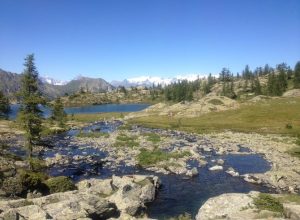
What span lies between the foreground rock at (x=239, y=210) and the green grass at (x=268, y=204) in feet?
1.18

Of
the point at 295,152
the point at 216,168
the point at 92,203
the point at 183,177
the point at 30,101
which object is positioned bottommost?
the point at 183,177

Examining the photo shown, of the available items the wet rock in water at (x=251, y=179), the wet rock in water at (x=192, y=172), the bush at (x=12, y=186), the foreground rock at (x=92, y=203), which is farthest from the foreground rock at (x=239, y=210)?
the bush at (x=12, y=186)

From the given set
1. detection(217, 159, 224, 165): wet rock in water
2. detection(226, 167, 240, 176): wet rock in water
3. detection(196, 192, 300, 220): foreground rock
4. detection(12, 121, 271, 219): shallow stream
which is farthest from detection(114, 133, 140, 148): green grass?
detection(196, 192, 300, 220): foreground rock

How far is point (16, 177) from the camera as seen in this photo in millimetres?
38656

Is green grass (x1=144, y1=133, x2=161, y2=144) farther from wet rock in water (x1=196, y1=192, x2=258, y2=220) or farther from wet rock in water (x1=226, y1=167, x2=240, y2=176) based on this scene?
wet rock in water (x1=196, y1=192, x2=258, y2=220)

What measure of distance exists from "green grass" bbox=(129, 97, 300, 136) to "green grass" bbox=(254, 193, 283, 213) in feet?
222

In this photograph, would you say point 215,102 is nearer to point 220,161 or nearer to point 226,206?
point 220,161

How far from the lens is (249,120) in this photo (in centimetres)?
11944

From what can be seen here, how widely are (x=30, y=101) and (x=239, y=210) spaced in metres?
31.0

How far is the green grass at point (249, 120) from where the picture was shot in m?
104

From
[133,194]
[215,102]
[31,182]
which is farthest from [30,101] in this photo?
[215,102]

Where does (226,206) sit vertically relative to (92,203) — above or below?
below

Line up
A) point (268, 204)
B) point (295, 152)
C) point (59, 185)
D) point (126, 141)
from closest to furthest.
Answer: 1. point (268, 204)
2. point (59, 185)
3. point (295, 152)
4. point (126, 141)

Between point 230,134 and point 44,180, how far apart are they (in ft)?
205
